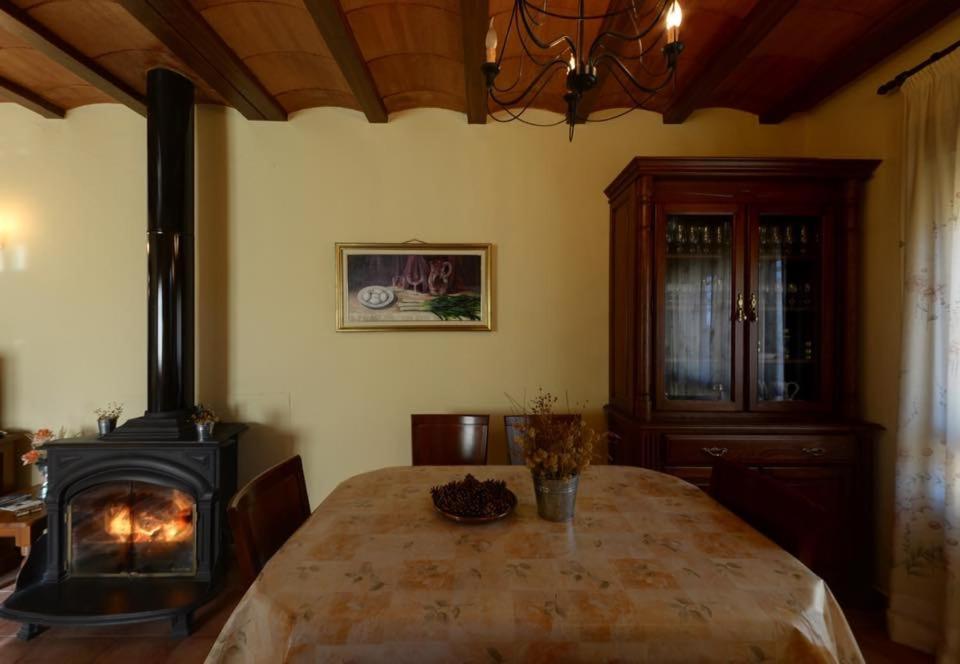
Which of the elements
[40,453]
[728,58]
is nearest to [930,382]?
[728,58]

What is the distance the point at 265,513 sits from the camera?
→ 1299 millimetres

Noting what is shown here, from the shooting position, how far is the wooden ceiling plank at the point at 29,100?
2297 mm

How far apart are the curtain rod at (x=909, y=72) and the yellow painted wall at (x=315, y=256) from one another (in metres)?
0.50

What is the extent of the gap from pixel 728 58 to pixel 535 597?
2.41 m

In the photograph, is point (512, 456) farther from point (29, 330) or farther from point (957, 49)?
point (29, 330)

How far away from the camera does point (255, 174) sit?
262 cm

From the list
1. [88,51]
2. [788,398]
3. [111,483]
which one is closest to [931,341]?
[788,398]

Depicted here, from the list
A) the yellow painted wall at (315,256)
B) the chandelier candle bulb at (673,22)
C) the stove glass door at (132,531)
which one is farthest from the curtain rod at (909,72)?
the stove glass door at (132,531)

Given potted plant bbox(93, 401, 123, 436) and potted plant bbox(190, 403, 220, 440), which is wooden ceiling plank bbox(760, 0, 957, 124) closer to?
potted plant bbox(190, 403, 220, 440)

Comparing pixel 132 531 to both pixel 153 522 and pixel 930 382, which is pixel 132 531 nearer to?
pixel 153 522

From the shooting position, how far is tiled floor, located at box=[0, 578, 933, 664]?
1.83 metres

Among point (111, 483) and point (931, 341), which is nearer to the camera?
point (931, 341)

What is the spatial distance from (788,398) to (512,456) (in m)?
1.49

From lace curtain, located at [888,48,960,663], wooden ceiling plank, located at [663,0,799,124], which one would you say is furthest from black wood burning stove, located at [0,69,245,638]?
lace curtain, located at [888,48,960,663]
